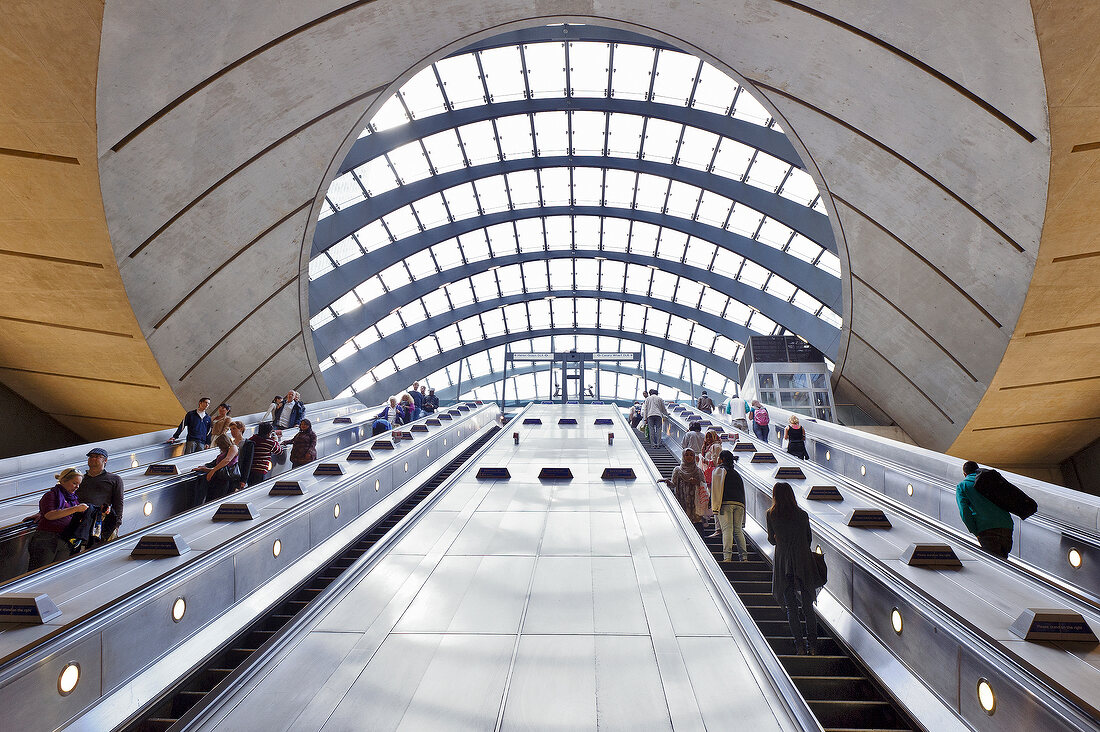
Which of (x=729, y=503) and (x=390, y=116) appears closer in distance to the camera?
(x=729, y=503)

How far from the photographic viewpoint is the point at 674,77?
74.0ft

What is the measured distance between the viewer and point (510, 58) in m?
22.3

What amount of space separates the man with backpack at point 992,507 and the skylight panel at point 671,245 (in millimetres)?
26042

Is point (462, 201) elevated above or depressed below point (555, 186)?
below

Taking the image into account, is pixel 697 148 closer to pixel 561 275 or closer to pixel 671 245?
pixel 671 245

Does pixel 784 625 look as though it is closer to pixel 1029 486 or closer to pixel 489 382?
pixel 1029 486

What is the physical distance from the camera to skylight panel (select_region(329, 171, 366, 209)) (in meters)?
23.4

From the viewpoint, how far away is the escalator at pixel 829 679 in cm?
401

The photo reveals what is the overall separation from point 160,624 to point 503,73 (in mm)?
22896

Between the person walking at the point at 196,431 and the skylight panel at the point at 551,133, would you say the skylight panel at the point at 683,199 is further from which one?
the person walking at the point at 196,431

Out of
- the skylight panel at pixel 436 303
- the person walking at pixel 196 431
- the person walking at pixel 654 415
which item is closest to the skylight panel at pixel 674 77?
the person walking at pixel 654 415

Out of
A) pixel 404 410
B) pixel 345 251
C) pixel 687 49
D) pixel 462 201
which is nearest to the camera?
pixel 687 49

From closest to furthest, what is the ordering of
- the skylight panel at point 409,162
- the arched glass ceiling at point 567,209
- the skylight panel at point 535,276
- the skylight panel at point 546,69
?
the skylight panel at point 546,69
the arched glass ceiling at point 567,209
the skylight panel at point 409,162
the skylight panel at point 535,276

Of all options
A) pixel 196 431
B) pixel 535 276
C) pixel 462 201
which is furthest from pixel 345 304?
pixel 196 431
